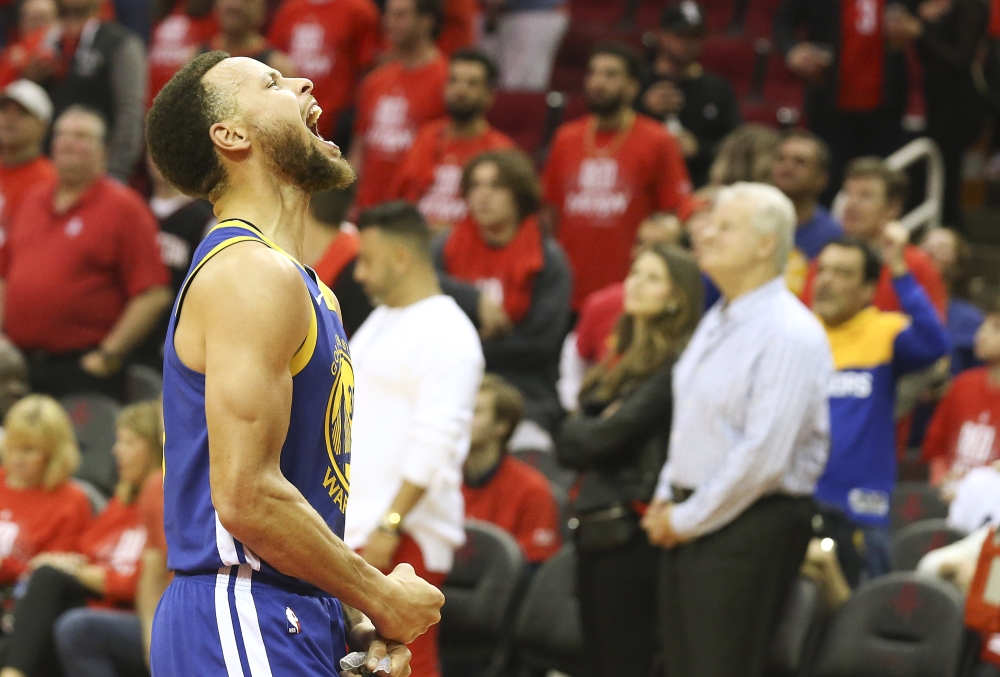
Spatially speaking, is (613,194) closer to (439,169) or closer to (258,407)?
(439,169)

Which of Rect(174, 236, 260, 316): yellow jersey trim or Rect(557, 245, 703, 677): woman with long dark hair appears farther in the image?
Rect(557, 245, 703, 677): woman with long dark hair

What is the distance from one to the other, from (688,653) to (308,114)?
2524 mm

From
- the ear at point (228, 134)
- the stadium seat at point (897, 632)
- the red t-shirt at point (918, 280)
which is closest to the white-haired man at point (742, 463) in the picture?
the stadium seat at point (897, 632)

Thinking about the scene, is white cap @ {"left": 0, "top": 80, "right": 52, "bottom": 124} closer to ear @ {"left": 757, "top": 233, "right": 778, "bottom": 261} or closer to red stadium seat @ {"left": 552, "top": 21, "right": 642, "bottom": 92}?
red stadium seat @ {"left": 552, "top": 21, "right": 642, "bottom": 92}

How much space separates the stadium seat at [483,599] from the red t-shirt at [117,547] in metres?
1.21

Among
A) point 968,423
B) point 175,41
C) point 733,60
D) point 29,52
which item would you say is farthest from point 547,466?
point 733,60

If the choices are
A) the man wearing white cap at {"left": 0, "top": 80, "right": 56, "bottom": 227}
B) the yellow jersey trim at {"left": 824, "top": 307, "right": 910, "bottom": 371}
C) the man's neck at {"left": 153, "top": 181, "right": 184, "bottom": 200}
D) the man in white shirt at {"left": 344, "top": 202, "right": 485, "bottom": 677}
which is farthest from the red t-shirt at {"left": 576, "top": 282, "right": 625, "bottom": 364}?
the man wearing white cap at {"left": 0, "top": 80, "right": 56, "bottom": 227}

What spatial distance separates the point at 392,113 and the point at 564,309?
2.36 m

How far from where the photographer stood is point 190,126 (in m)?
2.45

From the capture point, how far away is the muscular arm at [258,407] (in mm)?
2230

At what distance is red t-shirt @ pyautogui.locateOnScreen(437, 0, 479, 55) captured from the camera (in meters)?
9.02

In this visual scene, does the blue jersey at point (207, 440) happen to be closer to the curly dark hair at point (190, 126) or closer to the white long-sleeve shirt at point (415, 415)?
the curly dark hair at point (190, 126)

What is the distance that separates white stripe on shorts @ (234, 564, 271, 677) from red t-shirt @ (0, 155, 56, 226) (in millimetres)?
5832

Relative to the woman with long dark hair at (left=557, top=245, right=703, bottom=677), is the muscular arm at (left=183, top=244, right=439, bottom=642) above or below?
above
